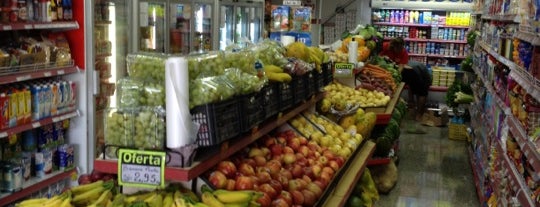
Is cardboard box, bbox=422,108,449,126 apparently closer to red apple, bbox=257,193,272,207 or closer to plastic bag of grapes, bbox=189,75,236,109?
red apple, bbox=257,193,272,207

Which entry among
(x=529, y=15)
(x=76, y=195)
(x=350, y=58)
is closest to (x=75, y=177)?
(x=76, y=195)

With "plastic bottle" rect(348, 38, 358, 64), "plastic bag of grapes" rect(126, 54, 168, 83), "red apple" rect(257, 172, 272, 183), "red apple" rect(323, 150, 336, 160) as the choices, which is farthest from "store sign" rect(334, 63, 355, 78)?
"plastic bag of grapes" rect(126, 54, 168, 83)

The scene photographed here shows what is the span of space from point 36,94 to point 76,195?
2.30 metres

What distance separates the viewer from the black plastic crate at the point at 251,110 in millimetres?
2951

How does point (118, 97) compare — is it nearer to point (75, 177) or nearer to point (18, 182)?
point (18, 182)

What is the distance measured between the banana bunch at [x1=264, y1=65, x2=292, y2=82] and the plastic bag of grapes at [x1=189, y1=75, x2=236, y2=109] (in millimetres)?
770

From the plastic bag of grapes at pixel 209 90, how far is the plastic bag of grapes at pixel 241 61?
1.26 feet

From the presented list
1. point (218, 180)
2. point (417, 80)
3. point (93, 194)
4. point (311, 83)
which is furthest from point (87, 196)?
point (417, 80)

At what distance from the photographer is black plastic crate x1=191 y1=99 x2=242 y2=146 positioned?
260 cm

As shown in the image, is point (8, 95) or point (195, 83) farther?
point (8, 95)

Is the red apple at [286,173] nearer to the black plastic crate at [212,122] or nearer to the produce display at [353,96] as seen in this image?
the black plastic crate at [212,122]

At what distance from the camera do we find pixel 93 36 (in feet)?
17.1

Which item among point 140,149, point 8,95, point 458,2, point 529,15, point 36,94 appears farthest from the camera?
point 458,2

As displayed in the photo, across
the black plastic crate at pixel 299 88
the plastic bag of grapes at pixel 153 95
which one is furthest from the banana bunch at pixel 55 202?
the black plastic crate at pixel 299 88
